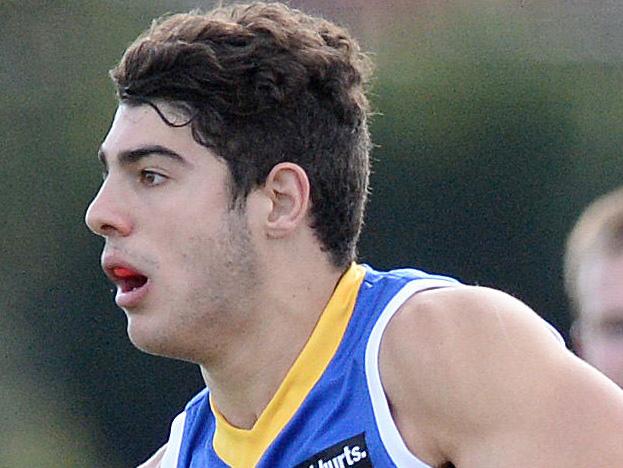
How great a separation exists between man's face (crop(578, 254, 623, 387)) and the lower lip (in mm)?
1081

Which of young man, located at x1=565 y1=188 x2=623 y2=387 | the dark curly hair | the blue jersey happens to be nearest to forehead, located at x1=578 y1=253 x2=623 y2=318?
young man, located at x1=565 y1=188 x2=623 y2=387

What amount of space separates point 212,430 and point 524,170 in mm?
4176

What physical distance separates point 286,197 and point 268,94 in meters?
0.23

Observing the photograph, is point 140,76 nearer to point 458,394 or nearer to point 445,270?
point 458,394

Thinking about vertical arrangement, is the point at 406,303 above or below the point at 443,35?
below

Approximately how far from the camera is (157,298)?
11.5 ft

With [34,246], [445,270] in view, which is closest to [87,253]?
[34,246]

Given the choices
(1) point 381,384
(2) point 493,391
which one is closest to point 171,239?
(1) point 381,384

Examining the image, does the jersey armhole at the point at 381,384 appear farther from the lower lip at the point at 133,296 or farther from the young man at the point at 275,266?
the lower lip at the point at 133,296

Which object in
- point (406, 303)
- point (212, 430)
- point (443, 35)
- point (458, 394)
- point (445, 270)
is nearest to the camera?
point (458, 394)

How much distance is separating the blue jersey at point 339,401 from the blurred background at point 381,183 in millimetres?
3770

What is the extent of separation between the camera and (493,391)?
3.20 m

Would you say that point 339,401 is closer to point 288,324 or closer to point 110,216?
point 288,324

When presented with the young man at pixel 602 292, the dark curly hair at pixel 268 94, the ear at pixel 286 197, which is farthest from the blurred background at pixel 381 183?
the ear at pixel 286 197
